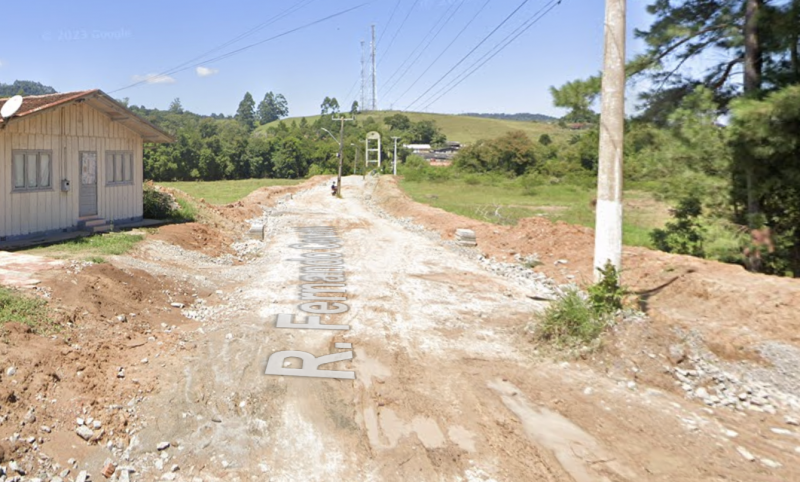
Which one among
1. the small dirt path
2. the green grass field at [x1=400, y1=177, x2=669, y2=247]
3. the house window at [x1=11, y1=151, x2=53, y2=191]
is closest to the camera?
the small dirt path

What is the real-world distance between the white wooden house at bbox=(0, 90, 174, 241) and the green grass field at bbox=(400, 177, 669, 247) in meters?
14.0

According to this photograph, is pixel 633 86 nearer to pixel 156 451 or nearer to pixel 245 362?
pixel 245 362

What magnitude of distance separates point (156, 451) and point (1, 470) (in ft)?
3.64

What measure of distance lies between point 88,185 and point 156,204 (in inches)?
159

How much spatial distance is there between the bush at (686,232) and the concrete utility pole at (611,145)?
4.86 meters

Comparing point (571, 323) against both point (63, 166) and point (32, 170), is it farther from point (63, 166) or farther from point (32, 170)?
point (63, 166)

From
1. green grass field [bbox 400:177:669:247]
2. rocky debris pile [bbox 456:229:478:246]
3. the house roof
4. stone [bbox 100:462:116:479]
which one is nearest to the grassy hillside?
green grass field [bbox 400:177:669:247]

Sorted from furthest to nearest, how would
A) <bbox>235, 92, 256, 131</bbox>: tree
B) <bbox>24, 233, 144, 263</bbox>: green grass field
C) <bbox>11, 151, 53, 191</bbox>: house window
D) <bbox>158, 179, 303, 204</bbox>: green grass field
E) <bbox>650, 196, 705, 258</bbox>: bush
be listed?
<bbox>235, 92, 256, 131</bbox>: tree < <bbox>158, 179, 303, 204</bbox>: green grass field < <bbox>11, 151, 53, 191</bbox>: house window < <bbox>650, 196, 705, 258</bbox>: bush < <bbox>24, 233, 144, 263</bbox>: green grass field

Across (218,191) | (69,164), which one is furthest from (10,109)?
(218,191)

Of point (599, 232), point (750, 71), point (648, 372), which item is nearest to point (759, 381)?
point (648, 372)

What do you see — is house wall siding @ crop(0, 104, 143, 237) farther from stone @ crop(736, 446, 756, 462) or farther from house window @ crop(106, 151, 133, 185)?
stone @ crop(736, 446, 756, 462)

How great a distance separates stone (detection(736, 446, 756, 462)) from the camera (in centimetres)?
505

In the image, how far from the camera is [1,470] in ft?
15.0

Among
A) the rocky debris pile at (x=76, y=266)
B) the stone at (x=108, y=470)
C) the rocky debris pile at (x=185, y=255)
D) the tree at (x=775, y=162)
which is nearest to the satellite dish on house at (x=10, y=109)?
the rocky debris pile at (x=185, y=255)
